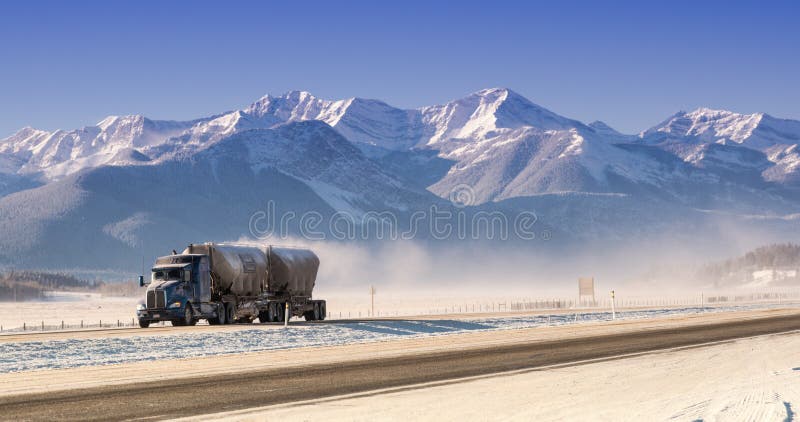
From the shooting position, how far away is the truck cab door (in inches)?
1967

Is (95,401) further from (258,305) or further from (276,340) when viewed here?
(258,305)

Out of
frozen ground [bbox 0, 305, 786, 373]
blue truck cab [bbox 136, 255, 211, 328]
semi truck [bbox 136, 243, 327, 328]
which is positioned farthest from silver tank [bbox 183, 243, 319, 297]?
frozen ground [bbox 0, 305, 786, 373]

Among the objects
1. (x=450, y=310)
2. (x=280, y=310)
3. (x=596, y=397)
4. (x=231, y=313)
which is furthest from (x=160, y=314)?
(x=450, y=310)

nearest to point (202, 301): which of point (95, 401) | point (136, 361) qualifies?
point (136, 361)

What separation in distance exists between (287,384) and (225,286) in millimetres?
29498

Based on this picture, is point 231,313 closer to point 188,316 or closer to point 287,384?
point 188,316

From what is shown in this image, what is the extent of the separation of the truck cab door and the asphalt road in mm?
19380

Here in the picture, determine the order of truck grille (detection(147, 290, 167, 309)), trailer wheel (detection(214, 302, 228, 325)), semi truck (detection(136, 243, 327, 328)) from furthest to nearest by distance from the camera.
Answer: trailer wheel (detection(214, 302, 228, 325)), semi truck (detection(136, 243, 327, 328)), truck grille (detection(147, 290, 167, 309))

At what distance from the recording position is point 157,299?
49.2 meters

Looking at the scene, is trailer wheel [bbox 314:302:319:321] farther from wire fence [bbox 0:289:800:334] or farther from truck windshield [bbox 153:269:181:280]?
truck windshield [bbox 153:269:181:280]

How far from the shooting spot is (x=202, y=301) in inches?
1976

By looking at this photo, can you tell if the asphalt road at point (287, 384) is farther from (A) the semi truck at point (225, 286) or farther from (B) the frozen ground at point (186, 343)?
(A) the semi truck at point (225, 286)

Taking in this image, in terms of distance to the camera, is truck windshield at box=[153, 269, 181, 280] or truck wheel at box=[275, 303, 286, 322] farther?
truck wheel at box=[275, 303, 286, 322]

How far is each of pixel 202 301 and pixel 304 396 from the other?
30.2 m
